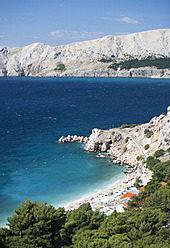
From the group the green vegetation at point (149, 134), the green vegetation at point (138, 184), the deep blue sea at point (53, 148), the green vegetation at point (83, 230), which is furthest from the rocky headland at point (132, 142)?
the green vegetation at point (83, 230)

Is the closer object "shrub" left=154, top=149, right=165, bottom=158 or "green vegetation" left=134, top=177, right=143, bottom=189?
"green vegetation" left=134, top=177, right=143, bottom=189

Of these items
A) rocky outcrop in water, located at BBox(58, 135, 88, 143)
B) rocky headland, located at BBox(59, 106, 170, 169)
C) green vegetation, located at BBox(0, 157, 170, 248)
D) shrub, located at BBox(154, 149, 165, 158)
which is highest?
rocky outcrop in water, located at BBox(58, 135, 88, 143)

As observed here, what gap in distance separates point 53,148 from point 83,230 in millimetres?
45218

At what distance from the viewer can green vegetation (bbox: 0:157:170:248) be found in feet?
85.1

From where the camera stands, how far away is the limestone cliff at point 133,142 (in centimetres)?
6178

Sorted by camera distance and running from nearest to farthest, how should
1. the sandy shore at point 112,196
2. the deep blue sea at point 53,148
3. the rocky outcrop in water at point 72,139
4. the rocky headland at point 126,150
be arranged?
the sandy shore at point 112,196
the rocky headland at point 126,150
the deep blue sea at point 53,148
the rocky outcrop in water at point 72,139

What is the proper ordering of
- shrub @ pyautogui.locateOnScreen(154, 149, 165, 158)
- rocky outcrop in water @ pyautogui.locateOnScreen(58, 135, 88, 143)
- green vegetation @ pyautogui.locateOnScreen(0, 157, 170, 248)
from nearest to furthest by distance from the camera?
1. green vegetation @ pyautogui.locateOnScreen(0, 157, 170, 248)
2. shrub @ pyautogui.locateOnScreen(154, 149, 165, 158)
3. rocky outcrop in water @ pyautogui.locateOnScreen(58, 135, 88, 143)

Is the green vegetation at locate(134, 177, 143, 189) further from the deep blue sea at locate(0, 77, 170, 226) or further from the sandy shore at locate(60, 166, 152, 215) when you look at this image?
the deep blue sea at locate(0, 77, 170, 226)

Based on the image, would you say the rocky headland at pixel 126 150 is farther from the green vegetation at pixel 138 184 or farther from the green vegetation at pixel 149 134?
the green vegetation at pixel 138 184

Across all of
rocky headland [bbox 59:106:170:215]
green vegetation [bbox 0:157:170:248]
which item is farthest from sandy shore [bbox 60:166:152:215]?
green vegetation [bbox 0:157:170:248]

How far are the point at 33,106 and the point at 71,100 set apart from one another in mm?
26184

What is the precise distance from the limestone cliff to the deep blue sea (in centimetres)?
359

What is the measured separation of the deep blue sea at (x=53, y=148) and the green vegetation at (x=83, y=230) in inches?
620

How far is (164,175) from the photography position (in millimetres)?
45344
